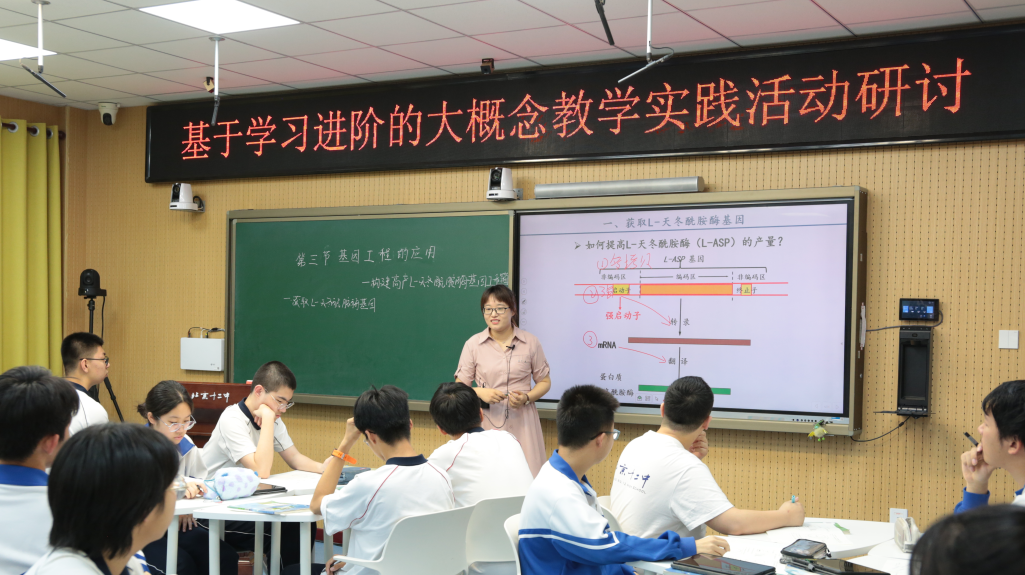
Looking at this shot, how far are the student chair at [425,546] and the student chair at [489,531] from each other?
12 centimetres

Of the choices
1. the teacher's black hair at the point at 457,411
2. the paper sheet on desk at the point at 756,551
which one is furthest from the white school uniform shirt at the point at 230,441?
the paper sheet on desk at the point at 756,551

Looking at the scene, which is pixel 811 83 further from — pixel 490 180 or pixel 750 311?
pixel 490 180

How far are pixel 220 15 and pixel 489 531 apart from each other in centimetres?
307

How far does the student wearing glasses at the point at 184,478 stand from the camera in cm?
356

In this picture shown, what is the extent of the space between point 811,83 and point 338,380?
3.54m

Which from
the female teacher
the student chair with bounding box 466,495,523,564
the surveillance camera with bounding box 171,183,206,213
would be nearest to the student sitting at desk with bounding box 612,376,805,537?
the student chair with bounding box 466,495,523,564

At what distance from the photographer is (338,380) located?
233 inches

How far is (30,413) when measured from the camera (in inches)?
79.0

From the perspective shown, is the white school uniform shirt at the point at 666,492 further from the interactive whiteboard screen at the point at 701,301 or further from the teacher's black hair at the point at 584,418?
the interactive whiteboard screen at the point at 701,301

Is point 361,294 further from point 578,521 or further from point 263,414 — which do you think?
point 578,521

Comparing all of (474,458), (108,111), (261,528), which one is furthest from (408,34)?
(108,111)

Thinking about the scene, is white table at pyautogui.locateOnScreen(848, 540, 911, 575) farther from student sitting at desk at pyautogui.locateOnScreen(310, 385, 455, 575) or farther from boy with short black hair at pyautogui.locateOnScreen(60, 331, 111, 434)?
boy with short black hair at pyautogui.locateOnScreen(60, 331, 111, 434)

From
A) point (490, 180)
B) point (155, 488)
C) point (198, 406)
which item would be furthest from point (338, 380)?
point (155, 488)

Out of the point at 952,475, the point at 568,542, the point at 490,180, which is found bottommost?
the point at 952,475
